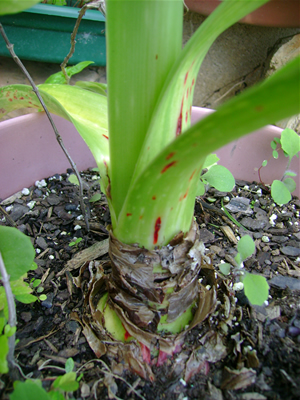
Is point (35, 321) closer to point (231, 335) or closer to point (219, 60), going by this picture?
point (231, 335)

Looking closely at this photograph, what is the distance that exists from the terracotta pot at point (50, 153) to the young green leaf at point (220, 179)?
0.20m

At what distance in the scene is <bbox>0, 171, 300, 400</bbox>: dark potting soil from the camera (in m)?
0.43

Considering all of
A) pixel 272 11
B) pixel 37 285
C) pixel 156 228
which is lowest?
pixel 37 285

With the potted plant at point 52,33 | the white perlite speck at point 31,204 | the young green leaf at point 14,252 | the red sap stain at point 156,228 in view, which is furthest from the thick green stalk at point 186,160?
the potted plant at point 52,33

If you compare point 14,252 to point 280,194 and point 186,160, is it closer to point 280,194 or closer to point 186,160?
point 186,160

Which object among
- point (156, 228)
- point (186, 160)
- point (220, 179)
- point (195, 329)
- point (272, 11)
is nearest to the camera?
point (186, 160)

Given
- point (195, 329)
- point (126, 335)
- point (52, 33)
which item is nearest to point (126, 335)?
point (126, 335)

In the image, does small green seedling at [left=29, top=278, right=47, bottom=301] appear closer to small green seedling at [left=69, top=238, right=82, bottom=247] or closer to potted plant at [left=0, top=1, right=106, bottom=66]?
small green seedling at [left=69, top=238, right=82, bottom=247]

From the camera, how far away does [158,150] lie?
1.13 feet

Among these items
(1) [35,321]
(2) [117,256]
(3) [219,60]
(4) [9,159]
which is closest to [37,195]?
(4) [9,159]

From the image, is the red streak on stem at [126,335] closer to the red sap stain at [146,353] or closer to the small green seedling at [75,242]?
the red sap stain at [146,353]

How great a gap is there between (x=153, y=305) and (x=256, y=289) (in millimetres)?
146

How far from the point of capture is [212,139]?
25 cm

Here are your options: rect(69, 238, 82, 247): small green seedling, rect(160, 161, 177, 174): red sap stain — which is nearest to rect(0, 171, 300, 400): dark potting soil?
rect(69, 238, 82, 247): small green seedling
